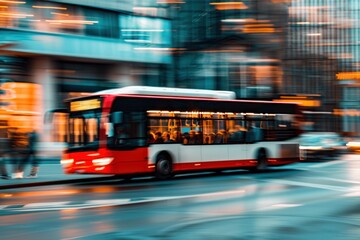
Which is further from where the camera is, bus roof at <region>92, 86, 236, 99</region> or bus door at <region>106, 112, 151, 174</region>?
bus roof at <region>92, 86, 236, 99</region>

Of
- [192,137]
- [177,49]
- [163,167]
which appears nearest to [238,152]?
[192,137]

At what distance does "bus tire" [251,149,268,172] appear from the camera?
74.8 feet

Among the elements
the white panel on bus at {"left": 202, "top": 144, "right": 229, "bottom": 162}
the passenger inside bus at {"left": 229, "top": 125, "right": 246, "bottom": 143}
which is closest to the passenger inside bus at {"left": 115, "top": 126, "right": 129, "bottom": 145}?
the white panel on bus at {"left": 202, "top": 144, "right": 229, "bottom": 162}

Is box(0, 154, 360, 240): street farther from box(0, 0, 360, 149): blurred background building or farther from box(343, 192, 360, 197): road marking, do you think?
box(0, 0, 360, 149): blurred background building

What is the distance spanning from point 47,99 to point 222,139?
14864 millimetres

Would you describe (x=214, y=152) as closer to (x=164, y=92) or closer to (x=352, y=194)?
(x=164, y=92)

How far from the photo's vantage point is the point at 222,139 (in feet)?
69.4

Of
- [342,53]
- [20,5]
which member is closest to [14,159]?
[20,5]

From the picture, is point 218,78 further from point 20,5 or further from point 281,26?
point 20,5

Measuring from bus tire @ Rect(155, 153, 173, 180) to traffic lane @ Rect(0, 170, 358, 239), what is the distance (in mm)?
5327

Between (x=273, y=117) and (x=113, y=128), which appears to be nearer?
(x=113, y=128)

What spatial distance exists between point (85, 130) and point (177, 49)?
28.7m

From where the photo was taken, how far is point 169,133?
63.8 feet

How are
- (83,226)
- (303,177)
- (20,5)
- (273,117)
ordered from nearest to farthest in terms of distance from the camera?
(83,226) → (303,177) → (273,117) → (20,5)
